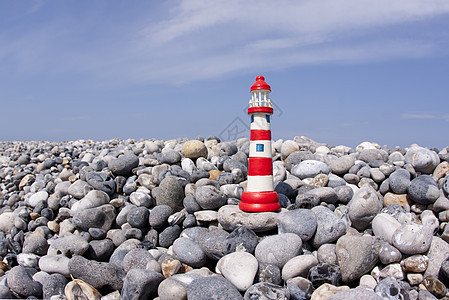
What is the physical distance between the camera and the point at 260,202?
5.59 m

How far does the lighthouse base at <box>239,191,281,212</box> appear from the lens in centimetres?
555

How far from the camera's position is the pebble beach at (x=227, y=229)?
4.66 meters

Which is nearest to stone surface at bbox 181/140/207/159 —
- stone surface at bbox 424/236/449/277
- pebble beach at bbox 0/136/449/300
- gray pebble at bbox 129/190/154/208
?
pebble beach at bbox 0/136/449/300

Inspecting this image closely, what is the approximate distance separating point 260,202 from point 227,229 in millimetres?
684

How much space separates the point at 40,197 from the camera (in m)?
8.17

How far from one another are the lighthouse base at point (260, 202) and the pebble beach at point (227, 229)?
0.41 ft

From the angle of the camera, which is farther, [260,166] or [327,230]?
[260,166]

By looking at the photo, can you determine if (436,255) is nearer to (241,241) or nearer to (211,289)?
(241,241)

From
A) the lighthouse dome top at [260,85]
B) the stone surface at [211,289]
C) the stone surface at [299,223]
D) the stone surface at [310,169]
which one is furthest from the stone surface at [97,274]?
the stone surface at [310,169]

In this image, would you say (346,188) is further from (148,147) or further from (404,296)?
(148,147)

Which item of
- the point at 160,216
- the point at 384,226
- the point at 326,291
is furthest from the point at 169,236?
the point at 384,226

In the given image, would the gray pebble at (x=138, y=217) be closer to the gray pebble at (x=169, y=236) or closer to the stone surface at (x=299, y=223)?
the gray pebble at (x=169, y=236)

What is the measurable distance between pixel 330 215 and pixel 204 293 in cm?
222

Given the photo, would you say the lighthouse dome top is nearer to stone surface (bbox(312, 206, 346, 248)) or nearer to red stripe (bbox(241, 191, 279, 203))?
red stripe (bbox(241, 191, 279, 203))
